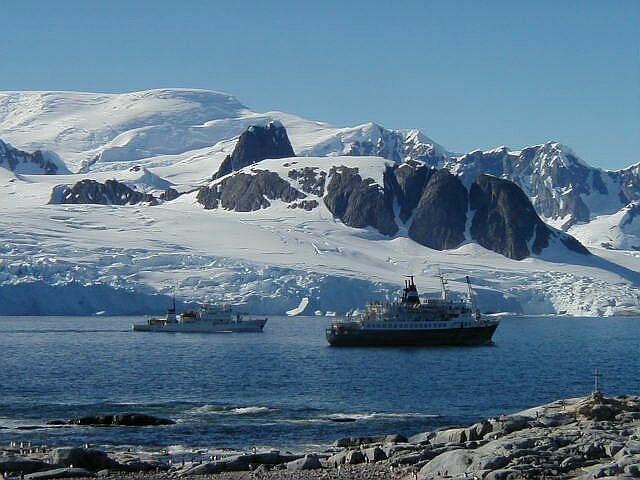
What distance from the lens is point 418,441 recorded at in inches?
1859

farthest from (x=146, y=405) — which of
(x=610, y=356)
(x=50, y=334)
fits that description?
(x=50, y=334)

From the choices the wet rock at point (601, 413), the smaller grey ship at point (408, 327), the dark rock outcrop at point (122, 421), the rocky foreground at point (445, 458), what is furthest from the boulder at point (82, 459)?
the smaller grey ship at point (408, 327)

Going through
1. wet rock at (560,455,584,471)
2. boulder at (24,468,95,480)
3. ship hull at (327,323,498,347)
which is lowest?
boulder at (24,468,95,480)

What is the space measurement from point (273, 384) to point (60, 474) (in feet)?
140

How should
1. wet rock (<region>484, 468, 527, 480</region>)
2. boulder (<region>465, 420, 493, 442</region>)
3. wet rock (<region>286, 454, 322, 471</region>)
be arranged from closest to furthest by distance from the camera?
wet rock (<region>484, 468, 527, 480</region>) < wet rock (<region>286, 454, 322, 471</region>) < boulder (<region>465, 420, 493, 442</region>)

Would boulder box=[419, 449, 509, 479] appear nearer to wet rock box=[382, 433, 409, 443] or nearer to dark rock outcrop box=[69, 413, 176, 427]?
wet rock box=[382, 433, 409, 443]

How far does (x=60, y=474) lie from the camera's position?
39.9 metres

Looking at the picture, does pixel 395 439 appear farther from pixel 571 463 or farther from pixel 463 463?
pixel 571 463

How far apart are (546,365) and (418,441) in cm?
5596

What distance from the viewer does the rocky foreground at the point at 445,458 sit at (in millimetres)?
36188

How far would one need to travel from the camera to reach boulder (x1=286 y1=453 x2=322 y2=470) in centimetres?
4075

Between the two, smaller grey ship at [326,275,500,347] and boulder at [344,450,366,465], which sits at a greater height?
smaller grey ship at [326,275,500,347]

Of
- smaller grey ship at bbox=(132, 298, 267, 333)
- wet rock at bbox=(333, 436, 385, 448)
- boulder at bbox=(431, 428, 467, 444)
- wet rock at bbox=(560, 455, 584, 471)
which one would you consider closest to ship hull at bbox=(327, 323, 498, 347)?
smaller grey ship at bbox=(132, 298, 267, 333)

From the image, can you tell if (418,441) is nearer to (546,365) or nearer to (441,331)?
(546,365)
